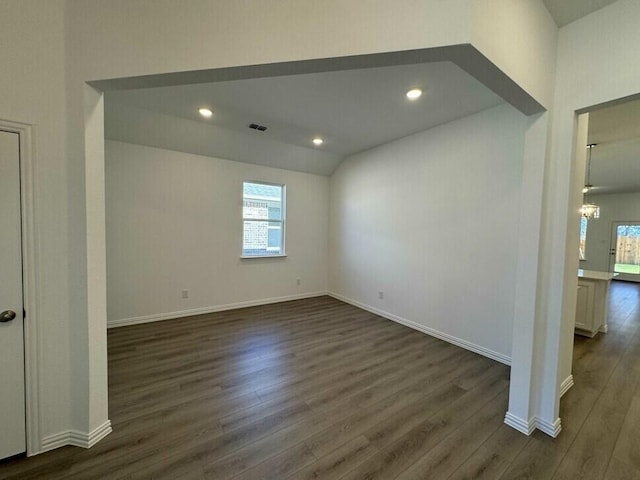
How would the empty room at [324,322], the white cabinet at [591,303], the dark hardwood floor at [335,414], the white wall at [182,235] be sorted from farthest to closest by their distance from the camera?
the white wall at [182,235]
the white cabinet at [591,303]
the dark hardwood floor at [335,414]
the empty room at [324,322]

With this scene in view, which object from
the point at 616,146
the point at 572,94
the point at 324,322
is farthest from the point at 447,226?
the point at 616,146

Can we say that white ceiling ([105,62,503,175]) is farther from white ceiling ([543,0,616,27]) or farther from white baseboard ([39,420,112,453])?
white baseboard ([39,420,112,453])

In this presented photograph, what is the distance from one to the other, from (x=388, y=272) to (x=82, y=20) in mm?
4201

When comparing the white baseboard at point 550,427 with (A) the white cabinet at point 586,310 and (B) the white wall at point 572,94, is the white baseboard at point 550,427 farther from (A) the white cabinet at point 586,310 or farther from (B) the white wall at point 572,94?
(A) the white cabinet at point 586,310

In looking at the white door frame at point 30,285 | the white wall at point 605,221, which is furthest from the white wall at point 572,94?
the white wall at point 605,221

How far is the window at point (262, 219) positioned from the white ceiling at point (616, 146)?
443cm

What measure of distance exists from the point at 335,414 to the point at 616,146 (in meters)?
5.60

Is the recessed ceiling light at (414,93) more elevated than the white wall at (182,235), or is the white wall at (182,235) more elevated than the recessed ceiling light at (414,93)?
the recessed ceiling light at (414,93)

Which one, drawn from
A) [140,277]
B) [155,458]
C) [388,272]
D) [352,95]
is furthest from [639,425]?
[140,277]

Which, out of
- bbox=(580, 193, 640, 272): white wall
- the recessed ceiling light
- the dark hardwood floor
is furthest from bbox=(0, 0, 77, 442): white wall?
bbox=(580, 193, 640, 272): white wall

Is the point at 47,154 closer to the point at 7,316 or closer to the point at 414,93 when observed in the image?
the point at 7,316

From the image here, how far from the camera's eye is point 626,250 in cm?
806

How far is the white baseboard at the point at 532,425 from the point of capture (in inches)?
71.9

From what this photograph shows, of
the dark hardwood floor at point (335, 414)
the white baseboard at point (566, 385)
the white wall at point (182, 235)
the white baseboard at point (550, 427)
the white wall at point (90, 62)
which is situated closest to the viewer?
the white wall at point (90, 62)
